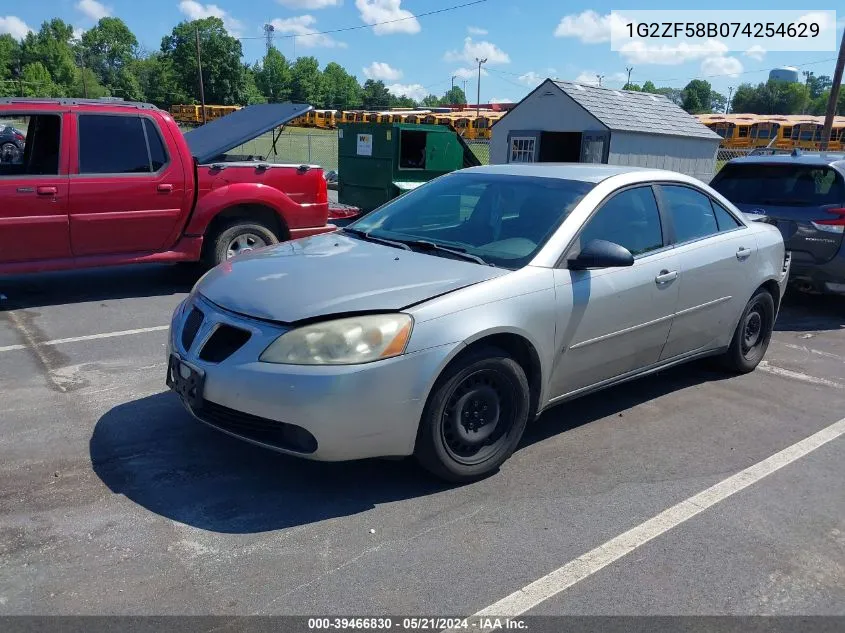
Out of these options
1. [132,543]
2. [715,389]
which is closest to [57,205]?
[132,543]

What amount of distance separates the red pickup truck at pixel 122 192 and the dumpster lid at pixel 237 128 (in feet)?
0.11

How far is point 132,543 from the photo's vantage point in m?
2.97

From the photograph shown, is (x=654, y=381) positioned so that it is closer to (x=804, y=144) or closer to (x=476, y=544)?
(x=476, y=544)

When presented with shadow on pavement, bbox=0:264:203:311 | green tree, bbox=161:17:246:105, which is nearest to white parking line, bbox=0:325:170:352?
shadow on pavement, bbox=0:264:203:311

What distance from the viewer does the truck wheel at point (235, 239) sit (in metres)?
7.30

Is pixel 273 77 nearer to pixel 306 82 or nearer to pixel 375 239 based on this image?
pixel 306 82

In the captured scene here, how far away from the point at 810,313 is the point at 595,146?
32.4ft

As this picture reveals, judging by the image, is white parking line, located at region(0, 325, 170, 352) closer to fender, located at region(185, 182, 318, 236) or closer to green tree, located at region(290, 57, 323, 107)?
fender, located at region(185, 182, 318, 236)

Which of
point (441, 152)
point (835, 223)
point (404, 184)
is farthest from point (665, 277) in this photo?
point (441, 152)

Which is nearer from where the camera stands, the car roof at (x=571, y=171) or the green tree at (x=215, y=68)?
the car roof at (x=571, y=171)

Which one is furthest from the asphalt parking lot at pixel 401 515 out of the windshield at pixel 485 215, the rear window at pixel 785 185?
the rear window at pixel 785 185

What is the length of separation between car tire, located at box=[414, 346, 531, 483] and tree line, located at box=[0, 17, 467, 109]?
3514 centimetres

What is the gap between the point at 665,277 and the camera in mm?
4348

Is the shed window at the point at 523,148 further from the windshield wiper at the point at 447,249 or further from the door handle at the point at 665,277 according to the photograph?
the windshield wiper at the point at 447,249
